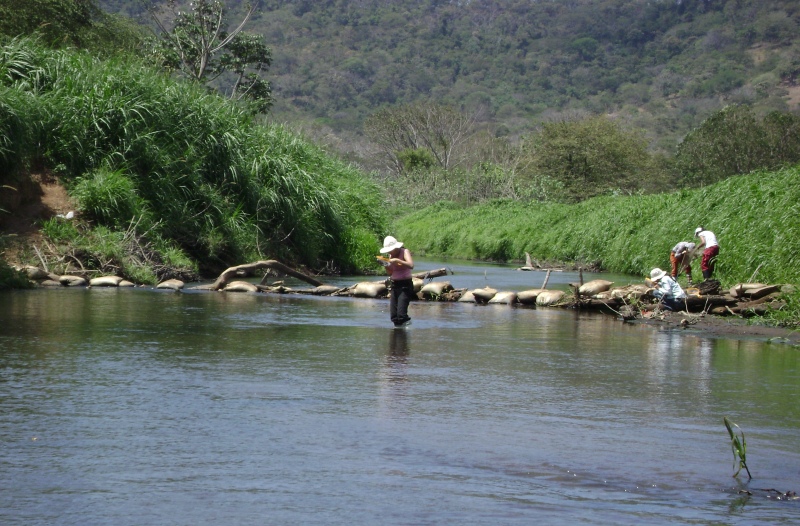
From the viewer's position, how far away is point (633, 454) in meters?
7.17

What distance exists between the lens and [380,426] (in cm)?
781

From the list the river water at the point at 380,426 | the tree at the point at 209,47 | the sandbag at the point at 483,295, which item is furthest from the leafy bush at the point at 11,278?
the tree at the point at 209,47

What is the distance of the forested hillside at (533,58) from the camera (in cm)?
12006

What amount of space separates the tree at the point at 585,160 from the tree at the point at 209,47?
23.5 meters

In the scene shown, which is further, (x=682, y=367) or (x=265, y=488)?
(x=682, y=367)

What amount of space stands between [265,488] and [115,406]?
2614 mm

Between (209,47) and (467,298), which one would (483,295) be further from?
(209,47)

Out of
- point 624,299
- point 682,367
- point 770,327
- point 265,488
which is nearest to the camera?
point 265,488

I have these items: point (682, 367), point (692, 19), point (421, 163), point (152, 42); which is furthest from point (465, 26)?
point (682, 367)

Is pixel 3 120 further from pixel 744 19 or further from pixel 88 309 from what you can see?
pixel 744 19

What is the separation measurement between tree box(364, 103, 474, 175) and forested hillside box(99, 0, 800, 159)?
17864mm

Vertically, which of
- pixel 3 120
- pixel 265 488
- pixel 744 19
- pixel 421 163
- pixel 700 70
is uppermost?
pixel 744 19

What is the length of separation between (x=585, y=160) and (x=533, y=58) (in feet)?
245

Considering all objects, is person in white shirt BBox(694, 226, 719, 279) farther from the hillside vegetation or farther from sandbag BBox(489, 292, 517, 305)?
the hillside vegetation
